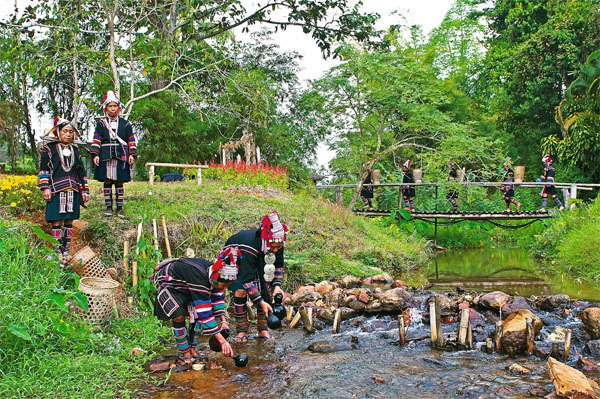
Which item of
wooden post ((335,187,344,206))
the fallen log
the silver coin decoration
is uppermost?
wooden post ((335,187,344,206))

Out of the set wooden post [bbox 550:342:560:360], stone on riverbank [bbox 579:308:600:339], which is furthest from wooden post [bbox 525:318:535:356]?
stone on riverbank [bbox 579:308:600:339]

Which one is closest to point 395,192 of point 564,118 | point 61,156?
point 564,118

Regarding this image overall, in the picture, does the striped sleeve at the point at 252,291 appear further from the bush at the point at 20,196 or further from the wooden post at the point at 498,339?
the bush at the point at 20,196

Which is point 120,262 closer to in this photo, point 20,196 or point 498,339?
point 20,196

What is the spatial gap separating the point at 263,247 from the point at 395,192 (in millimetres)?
12984

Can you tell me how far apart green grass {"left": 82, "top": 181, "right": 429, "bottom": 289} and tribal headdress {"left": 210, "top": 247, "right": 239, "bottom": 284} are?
3.16 meters

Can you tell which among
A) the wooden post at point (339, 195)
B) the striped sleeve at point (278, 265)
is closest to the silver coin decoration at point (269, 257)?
the striped sleeve at point (278, 265)

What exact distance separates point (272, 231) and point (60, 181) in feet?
9.94

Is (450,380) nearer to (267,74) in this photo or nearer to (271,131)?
(271,131)

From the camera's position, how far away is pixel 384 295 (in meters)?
7.16

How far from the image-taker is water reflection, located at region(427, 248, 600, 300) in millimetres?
9350

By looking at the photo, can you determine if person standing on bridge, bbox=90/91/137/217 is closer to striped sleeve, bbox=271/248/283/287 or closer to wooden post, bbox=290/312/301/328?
striped sleeve, bbox=271/248/283/287

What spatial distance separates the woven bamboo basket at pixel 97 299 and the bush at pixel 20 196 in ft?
8.08

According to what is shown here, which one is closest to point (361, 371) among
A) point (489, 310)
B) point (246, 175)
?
point (489, 310)
